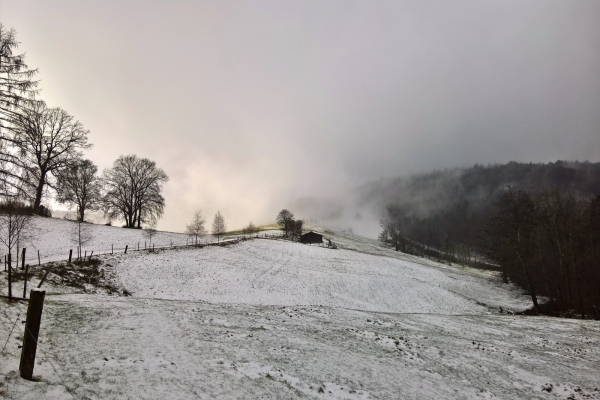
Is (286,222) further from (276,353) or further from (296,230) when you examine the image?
(276,353)

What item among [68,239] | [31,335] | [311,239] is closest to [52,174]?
[68,239]

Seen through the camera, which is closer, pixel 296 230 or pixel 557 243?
pixel 557 243

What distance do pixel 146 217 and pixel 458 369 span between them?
225 feet

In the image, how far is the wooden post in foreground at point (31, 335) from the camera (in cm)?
668

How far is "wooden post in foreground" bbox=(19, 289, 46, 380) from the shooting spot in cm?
668

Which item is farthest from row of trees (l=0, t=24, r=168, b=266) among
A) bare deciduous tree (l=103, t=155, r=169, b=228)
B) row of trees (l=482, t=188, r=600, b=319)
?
row of trees (l=482, t=188, r=600, b=319)

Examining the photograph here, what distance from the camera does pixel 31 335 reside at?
6.72 meters

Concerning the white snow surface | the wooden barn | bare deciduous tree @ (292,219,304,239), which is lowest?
the white snow surface

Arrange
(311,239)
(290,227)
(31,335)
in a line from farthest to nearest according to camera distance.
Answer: (290,227), (311,239), (31,335)

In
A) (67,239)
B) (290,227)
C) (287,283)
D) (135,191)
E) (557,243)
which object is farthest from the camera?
(290,227)

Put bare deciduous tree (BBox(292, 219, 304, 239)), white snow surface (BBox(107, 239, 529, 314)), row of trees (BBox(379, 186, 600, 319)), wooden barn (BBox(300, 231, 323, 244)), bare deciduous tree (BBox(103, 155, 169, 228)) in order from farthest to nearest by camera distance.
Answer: bare deciduous tree (BBox(292, 219, 304, 239)) → wooden barn (BBox(300, 231, 323, 244)) → bare deciduous tree (BBox(103, 155, 169, 228)) → row of trees (BBox(379, 186, 600, 319)) → white snow surface (BBox(107, 239, 529, 314))

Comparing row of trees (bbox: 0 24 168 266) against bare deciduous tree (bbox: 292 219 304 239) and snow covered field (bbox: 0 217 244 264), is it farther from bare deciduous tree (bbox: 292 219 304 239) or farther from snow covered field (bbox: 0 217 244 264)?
bare deciduous tree (bbox: 292 219 304 239)

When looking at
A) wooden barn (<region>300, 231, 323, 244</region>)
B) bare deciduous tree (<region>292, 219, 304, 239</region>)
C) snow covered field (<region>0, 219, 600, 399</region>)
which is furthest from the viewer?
bare deciduous tree (<region>292, 219, 304, 239</region>)

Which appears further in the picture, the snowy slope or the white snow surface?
the snowy slope
